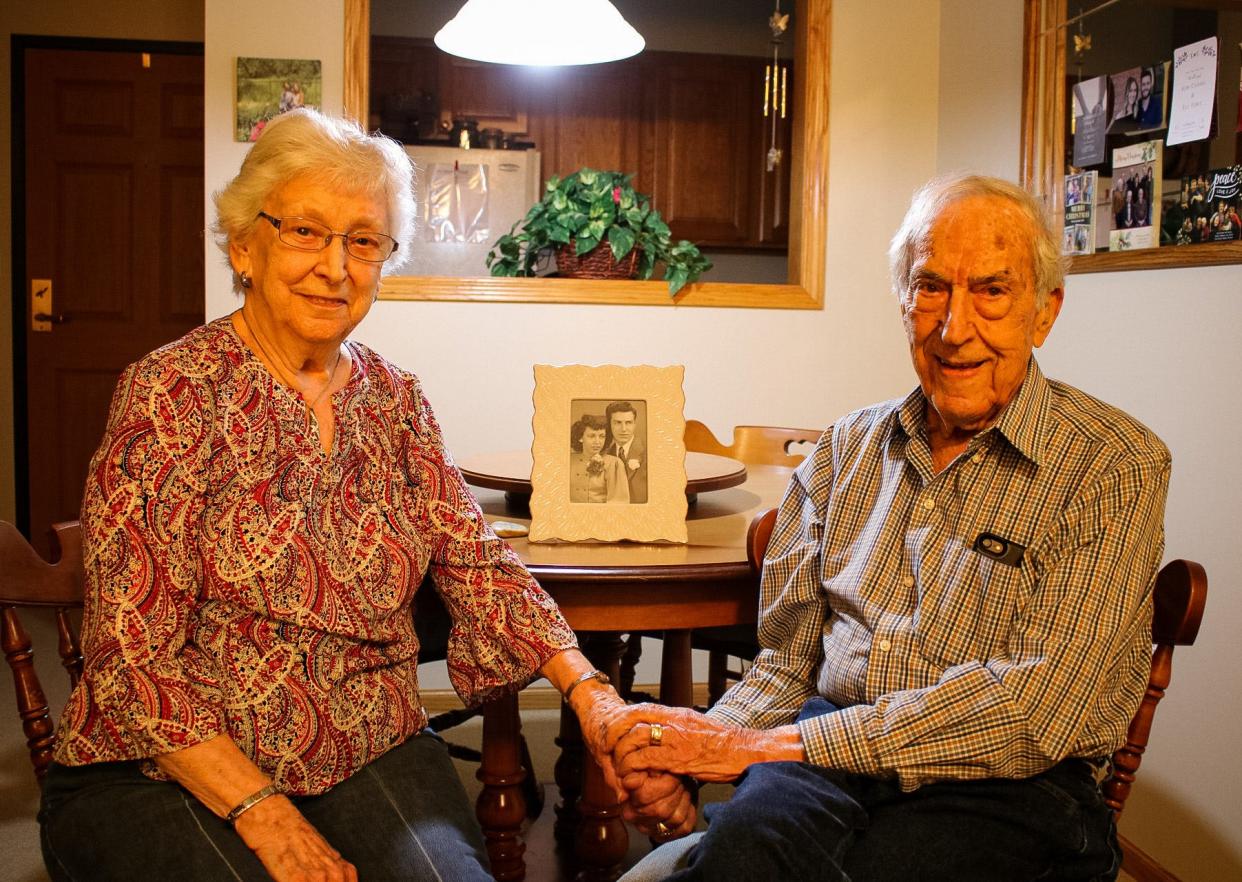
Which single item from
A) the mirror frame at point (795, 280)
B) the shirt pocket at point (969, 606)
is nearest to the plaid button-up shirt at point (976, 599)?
the shirt pocket at point (969, 606)

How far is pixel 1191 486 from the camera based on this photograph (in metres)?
2.39

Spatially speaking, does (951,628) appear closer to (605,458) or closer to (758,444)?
(605,458)

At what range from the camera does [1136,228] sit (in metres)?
2.54

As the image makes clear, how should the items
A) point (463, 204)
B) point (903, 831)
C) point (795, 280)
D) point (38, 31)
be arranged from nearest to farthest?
point (903, 831) < point (795, 280) < point (463, 204) < point (38, 31)

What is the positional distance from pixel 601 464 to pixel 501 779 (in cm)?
56

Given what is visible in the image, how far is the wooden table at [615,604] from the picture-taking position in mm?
1724

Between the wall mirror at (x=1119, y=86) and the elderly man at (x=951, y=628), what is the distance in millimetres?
999

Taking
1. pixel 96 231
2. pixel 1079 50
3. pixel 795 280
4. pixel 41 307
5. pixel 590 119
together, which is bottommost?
pixel 41 307

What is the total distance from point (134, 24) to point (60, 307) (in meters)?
1.27

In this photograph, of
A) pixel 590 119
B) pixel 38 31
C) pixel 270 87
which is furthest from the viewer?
pixel 590 119

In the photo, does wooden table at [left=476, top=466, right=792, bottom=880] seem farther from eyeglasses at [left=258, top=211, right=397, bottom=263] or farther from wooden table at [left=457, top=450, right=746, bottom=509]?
eyeglasses at [left=258, top=211, right=397, bottom=263]

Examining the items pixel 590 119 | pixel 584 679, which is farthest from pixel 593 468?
pixel 590 119

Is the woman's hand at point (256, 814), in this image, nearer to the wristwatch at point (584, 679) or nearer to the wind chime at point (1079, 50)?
the wristwatch at point (584, 679)

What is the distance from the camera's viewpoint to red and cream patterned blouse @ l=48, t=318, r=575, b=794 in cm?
133
